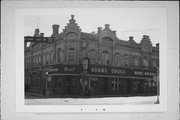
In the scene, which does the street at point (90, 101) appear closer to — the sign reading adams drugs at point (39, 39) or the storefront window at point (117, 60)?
the storefront window at point (117, 60)

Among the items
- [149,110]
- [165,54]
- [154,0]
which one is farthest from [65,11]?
[149,110]

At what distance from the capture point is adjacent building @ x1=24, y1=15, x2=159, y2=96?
331 centimetres

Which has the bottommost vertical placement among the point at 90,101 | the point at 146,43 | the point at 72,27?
the point at 90,101

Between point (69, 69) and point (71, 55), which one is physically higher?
point (71, 55)

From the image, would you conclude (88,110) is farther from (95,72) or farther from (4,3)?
(4,3)

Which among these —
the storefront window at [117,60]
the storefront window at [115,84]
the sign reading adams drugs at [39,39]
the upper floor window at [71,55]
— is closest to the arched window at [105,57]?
the storefront window at [117,60]

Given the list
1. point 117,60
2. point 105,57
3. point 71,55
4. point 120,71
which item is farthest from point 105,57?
point 71,55

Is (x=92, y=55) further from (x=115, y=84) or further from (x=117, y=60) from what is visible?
(x=115, y=84)

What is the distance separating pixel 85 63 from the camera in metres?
3.30

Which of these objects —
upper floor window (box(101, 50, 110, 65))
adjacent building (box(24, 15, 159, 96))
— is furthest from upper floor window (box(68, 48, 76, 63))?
upper floor window (box(101, 50, 110, 65))

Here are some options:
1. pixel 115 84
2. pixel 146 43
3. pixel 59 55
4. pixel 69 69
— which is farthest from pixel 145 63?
pixel 59 55

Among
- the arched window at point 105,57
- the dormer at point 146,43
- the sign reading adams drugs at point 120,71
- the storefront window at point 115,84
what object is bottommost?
the storefront window at point 115,84

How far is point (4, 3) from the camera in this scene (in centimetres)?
333

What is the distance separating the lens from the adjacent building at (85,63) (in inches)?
130
